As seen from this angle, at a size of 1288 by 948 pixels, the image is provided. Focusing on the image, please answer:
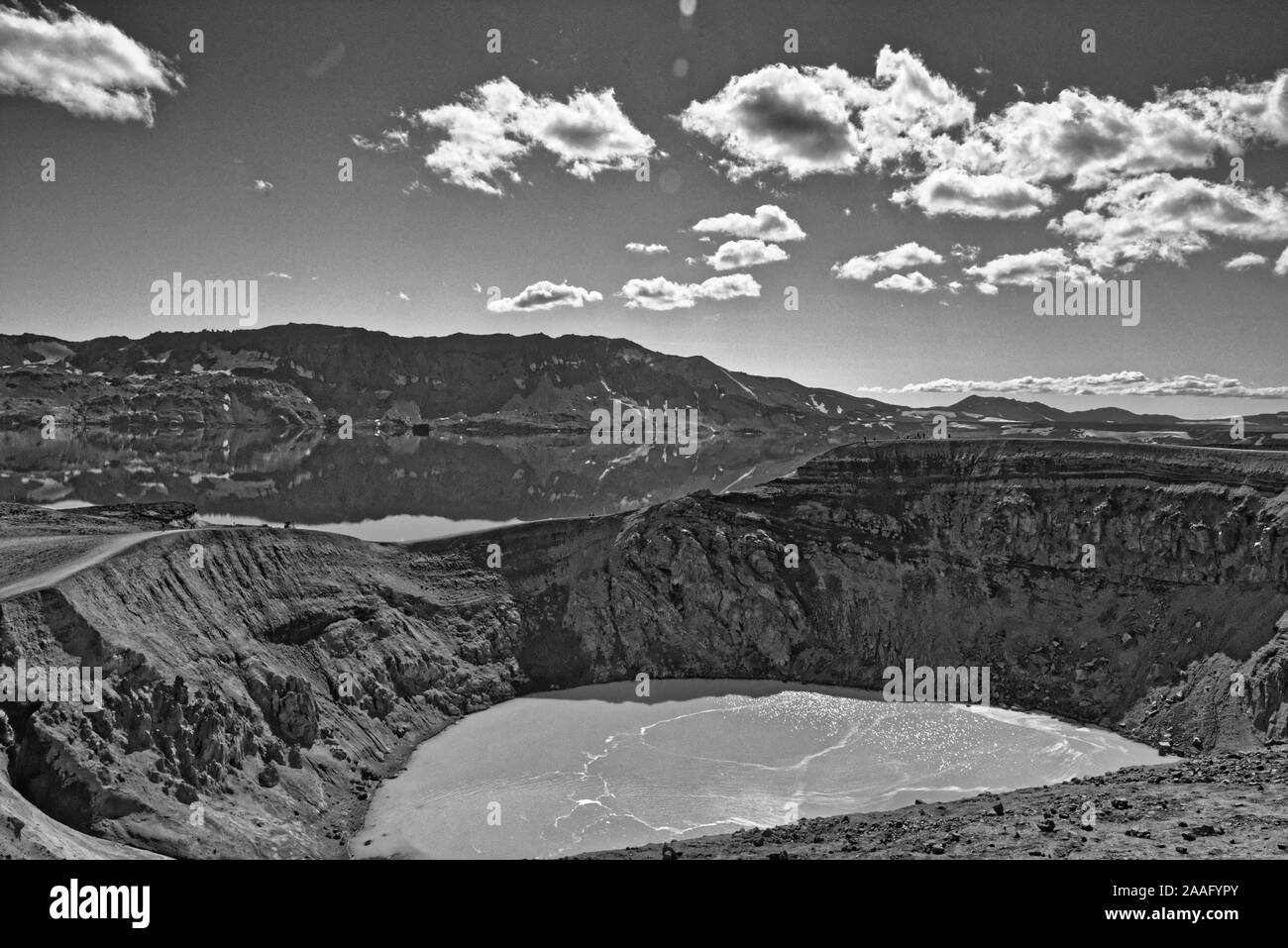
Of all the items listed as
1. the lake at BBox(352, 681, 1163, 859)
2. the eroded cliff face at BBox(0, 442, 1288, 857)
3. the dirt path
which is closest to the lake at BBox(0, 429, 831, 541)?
the eroded cliff face at BBox(0, 442, 1288, 857)

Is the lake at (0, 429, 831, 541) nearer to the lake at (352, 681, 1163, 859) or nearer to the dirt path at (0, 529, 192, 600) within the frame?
the dirt path at (0, 529, 192, 600)

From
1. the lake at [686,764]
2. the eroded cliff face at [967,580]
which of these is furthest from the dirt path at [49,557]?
the eroded cliff face at [967,580]

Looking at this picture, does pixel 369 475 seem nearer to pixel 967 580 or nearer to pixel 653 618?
pixel 653 618

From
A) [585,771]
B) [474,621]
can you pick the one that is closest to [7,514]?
[474,621]

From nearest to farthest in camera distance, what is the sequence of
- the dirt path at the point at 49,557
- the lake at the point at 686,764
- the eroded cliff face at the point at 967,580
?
1. the lake at the point at 686,764
2. the dirt path at the point at 49,557
3. the eroded cliff face at the point at 967,580

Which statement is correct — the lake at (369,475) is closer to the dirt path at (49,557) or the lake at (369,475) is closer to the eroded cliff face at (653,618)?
the eroded cliff face at (653,618)

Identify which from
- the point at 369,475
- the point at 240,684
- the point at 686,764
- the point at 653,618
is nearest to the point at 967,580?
the point at 653,618
